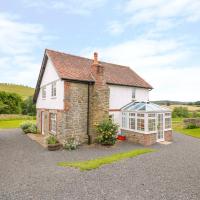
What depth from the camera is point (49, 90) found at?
1962 centimetres

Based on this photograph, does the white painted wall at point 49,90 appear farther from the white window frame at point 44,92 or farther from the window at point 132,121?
the window at point 132,121

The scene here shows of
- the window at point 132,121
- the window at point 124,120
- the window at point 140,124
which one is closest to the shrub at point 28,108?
the window at point 124,120

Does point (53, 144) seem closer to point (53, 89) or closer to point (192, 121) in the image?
point (53, 89)

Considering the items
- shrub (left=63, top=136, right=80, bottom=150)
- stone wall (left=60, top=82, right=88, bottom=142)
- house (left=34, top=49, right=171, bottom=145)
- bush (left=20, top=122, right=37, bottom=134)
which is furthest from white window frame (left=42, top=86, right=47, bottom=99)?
shrub (left=63, top=136, right=80, bottom=150)

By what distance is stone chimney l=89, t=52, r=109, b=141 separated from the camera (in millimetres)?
16938

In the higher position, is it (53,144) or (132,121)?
(132,121)

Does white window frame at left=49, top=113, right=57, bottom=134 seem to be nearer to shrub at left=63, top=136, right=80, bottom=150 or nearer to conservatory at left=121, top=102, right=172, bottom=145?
shrub at left=63, top=136, right=80, bottom=150

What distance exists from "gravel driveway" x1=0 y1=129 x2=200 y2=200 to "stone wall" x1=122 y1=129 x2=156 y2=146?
13.9ft

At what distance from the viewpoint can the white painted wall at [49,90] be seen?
16.6 metres

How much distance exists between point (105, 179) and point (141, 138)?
9.67 metres

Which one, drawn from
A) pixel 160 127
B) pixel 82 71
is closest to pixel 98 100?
pixel 82 71

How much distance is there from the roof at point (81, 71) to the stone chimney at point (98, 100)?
69 cm

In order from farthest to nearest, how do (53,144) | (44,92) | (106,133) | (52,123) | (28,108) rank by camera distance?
(28,108) → (44,92) → (52,123) → (106,133) → (53,144)

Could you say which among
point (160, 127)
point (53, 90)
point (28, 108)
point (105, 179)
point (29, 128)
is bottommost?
point (105, 179)
